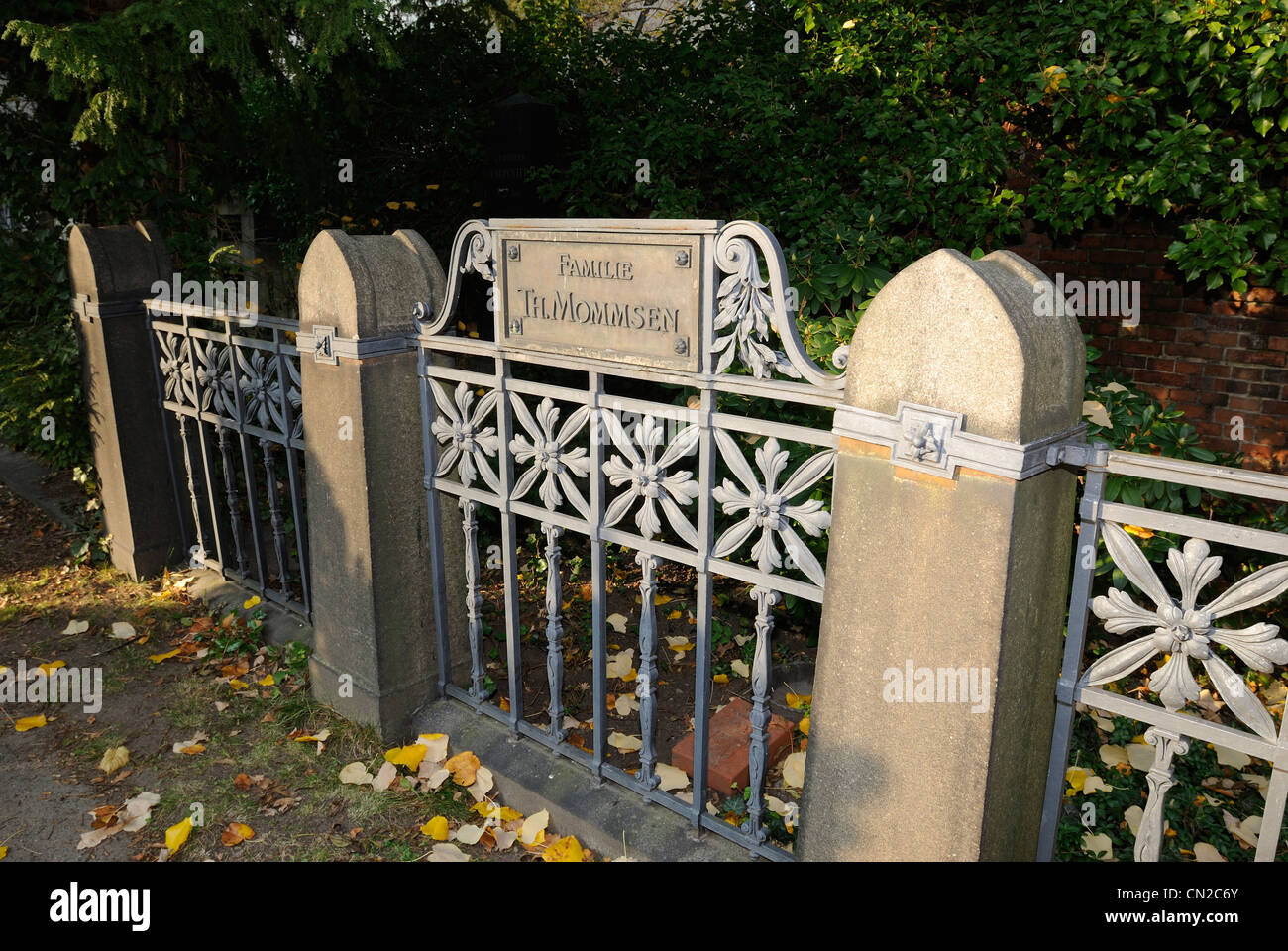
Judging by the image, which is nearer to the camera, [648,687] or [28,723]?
[648,687]

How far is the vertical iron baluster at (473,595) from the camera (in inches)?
141

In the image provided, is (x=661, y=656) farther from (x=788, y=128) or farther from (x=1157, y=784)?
(x=788, y=128)

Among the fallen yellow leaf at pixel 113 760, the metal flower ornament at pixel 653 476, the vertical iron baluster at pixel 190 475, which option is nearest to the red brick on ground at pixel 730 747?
the metal flower ornament at pixel 653 476

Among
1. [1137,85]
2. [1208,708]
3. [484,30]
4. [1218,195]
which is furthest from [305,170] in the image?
[1208,708]

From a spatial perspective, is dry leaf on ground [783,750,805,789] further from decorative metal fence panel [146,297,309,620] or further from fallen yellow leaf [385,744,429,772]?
decorative metal fence panel [146,297,309,620]

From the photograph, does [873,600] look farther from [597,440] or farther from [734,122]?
[734,122]

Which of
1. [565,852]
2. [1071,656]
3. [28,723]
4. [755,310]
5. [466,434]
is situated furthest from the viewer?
[28,723]

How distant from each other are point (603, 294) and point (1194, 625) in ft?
5.92

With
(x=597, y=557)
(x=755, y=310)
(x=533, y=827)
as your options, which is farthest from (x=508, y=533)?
(x=755, y=310)

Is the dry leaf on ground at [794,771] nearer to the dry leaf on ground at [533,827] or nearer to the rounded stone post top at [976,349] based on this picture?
the dry leaf on ground at [533,827]

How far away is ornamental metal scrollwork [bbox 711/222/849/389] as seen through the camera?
244cm

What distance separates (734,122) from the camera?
6012 millimetres

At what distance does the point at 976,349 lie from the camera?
2.00m

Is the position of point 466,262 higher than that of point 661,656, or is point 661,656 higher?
point 466,262
